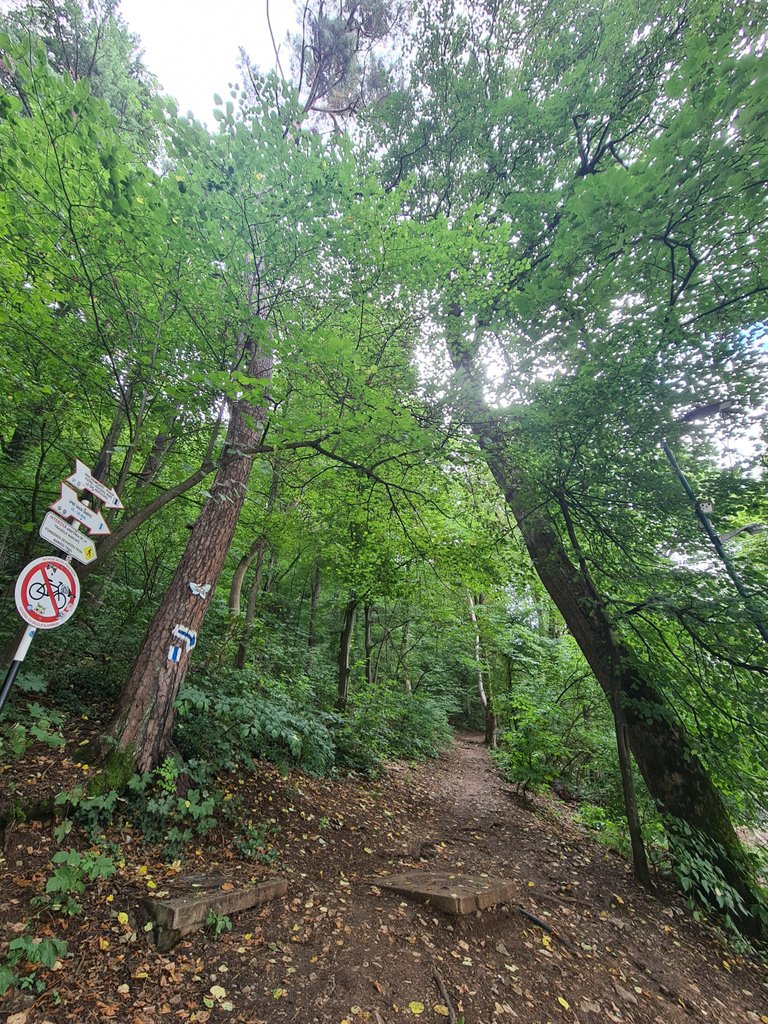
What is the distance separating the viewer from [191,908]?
2.65 meters

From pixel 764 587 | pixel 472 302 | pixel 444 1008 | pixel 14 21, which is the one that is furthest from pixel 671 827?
pixel 14 21

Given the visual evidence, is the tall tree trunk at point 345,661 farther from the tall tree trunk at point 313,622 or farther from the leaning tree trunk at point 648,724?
the leaning tree trunk at point 648,724

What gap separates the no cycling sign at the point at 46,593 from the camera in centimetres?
242

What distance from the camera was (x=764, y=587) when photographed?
3.87m

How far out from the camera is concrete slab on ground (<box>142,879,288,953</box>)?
254 cm

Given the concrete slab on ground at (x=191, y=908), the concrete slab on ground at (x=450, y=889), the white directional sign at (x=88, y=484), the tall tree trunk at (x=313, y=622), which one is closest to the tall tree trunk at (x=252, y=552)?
the tall tree trunk at (x=313, y=622)

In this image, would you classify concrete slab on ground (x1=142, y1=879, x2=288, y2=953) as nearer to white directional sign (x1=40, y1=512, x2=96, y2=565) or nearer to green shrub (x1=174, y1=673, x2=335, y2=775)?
green shrub (x1=174, y1=673, x2=335, y2=775)

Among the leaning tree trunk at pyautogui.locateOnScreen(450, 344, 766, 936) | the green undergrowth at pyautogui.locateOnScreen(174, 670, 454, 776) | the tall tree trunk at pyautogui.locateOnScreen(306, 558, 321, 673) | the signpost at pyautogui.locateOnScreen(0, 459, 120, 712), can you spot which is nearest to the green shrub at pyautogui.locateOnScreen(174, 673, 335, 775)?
the green undergrowth at pyautogui.locateOnScreen(174, 670, 454, 776)

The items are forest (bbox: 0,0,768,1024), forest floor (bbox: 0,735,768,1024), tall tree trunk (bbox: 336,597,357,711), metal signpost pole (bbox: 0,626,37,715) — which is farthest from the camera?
tall tree trunk (bbox: 336,597,357,711)

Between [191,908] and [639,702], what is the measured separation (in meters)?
4.54

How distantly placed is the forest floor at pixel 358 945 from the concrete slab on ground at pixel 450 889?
0.24 ft

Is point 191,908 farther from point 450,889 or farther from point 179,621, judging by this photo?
point 179,621

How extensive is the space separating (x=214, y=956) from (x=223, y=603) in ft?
24.5

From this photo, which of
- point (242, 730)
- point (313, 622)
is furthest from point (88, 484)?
point (313, 622)
